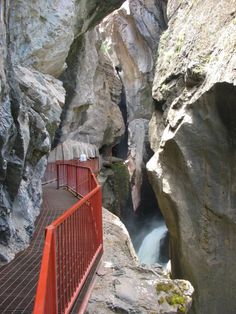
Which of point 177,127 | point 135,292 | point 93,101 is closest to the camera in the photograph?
point 135,292

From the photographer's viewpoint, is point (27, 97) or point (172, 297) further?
point (27, 97)

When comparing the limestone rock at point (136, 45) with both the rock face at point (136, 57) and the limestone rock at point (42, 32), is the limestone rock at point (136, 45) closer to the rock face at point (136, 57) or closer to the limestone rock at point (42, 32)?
the rock face at point (136, 57)

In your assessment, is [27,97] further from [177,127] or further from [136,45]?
[136,45]

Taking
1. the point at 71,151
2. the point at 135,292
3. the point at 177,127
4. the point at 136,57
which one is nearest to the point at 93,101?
the point at 71,151

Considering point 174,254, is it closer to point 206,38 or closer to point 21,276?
point 206,38

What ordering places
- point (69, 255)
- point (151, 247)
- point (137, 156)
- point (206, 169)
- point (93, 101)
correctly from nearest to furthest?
point (69, 255), point (206, 169), point (93, 101), point (151, 247), point (137, 156)

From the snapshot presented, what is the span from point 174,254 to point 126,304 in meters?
7.14

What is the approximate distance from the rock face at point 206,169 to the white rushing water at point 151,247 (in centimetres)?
1197

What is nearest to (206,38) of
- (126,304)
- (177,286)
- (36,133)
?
(36,133)

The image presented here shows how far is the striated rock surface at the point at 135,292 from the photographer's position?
501 cm

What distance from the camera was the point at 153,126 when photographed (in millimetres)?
15523

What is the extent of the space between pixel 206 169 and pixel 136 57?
23.7 metres

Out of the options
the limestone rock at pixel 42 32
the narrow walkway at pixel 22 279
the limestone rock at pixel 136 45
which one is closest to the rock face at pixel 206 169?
the narrow walkway at pixel 22 279

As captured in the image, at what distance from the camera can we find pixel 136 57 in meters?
32.4
